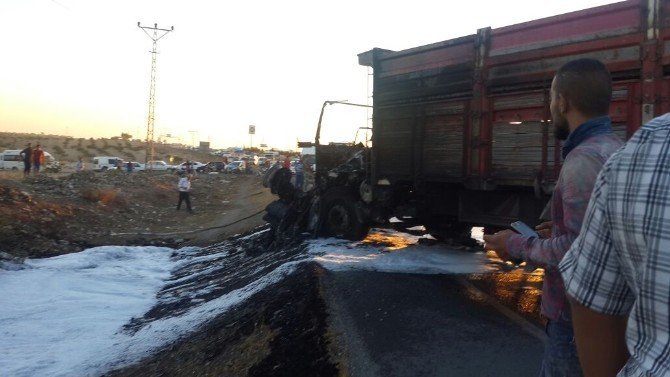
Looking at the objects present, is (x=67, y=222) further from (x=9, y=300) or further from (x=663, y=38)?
(x=663, y=38)

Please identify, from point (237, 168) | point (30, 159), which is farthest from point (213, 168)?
point (30, 159)

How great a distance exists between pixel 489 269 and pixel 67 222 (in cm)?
1394

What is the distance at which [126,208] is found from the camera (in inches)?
842

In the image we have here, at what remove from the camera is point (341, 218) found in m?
9.57

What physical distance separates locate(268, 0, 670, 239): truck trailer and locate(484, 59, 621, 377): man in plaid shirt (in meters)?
3.82

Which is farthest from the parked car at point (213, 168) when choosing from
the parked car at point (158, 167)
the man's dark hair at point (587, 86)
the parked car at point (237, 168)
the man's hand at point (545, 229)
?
the man's dark hair at point (587, 86)

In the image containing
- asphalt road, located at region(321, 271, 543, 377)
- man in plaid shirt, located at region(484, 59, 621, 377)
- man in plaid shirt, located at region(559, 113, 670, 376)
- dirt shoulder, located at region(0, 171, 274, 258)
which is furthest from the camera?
dirt shoulder, located at region(0, 171, 274, 258)

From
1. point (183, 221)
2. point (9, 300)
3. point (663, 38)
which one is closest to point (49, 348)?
point (9, 300)

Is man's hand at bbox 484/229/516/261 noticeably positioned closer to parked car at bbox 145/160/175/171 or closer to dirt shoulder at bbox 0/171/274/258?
dirt shoulder at bbox 0/171/274/258

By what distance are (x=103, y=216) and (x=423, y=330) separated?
16487mm

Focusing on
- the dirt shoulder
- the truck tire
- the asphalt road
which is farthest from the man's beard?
the dirt shoulder

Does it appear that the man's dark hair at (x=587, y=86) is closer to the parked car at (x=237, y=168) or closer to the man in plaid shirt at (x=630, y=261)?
the man in plaid shirt at (x=630, y=261)

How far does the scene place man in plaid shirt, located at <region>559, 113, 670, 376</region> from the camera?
1064 millimetres

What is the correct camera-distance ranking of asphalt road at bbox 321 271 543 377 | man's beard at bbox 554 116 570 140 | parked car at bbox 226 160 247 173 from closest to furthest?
man's beard at bbox 554 116 570 140 < asphalt road at bbox 321 271 543 377 < parked car at bbox 226 160 247 173
